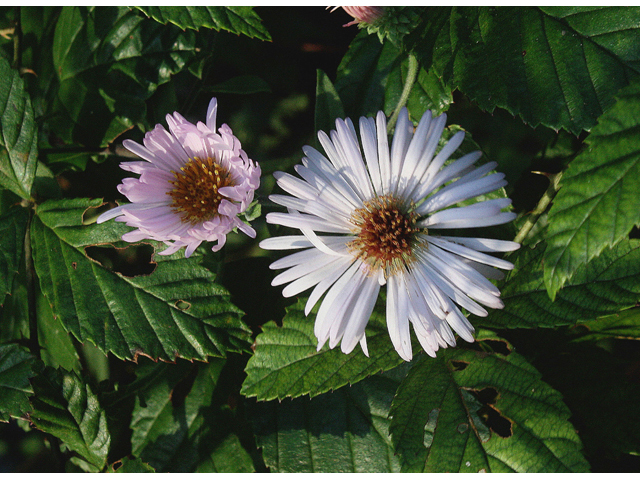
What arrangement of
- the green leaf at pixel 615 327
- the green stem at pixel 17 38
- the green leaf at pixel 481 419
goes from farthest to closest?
the green stem at pixel 17 38 → the green leaf at pixel 615 327 → the green leaf at pixel 481 419

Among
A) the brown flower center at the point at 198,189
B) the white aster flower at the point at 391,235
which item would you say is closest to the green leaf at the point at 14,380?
the brown flower center at the point at 198,189

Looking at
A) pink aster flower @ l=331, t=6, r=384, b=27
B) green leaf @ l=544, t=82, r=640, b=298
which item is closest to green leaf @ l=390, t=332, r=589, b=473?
green leaf @ l=544, t=82, r=640, b=298

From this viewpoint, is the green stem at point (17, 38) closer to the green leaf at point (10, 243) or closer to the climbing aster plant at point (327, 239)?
the climbing aster plant at point (327, 239)

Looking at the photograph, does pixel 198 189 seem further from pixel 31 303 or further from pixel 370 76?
pixel 31 303

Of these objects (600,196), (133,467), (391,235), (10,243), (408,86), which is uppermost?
(408,86)

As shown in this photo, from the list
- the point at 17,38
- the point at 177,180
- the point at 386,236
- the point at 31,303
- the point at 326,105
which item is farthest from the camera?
the point at 17,38

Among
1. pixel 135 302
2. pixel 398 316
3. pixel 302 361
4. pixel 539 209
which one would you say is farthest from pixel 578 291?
pixel 135 302

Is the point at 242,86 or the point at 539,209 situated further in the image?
the point at 242,86
